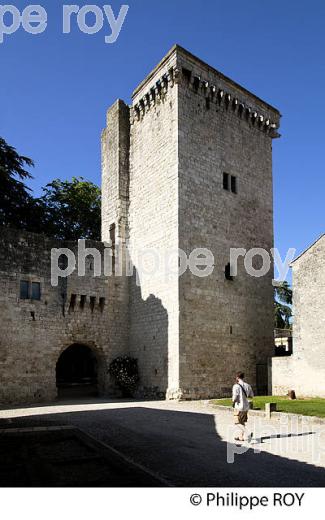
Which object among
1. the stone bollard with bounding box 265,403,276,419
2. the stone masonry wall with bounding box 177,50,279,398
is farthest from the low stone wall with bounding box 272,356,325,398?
the stone bollard with bounding box 265,403,276,419

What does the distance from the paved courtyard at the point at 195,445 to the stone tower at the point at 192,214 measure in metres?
4.21

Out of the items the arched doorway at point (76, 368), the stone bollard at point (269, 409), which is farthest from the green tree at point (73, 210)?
the stone bollard at point (269, 409)

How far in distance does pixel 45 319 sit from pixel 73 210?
1360 centimetres

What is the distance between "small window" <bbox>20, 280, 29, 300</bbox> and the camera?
18.3m

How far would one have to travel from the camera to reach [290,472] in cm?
669

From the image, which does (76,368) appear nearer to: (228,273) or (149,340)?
(149,340)

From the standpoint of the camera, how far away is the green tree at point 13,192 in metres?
27.0

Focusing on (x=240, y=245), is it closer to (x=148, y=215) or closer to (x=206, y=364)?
(x=148, y=215)

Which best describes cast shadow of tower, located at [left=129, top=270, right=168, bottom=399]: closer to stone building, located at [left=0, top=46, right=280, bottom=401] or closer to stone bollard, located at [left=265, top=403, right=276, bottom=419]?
stone building, located at [left=0, top=46, right=280, bottom=401]

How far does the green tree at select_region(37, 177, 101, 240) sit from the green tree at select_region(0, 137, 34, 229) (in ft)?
6.85

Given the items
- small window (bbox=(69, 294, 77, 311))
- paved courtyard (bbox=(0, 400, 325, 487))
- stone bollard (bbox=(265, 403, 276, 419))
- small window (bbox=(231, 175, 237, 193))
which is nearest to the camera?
paved courtyard (bbox=(0, 400, 325, 487))

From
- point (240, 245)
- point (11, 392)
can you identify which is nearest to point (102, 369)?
point (11, 392)

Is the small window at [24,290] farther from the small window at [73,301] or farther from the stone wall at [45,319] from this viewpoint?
the small window at [73,301]

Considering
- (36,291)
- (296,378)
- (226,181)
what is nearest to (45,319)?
(36,291)
